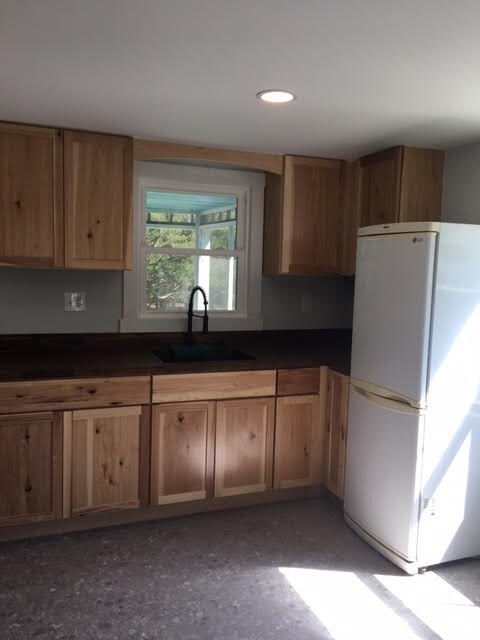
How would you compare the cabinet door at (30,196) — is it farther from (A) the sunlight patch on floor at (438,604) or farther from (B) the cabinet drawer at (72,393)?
(A) the sunlight patch on floor at (438,604)

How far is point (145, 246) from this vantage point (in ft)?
11.2

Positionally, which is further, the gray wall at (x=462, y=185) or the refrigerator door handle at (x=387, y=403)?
the gray wall at (x=462, y=185)

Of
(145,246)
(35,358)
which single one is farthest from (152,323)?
(35,358)

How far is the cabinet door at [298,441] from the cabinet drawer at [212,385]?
156 mm

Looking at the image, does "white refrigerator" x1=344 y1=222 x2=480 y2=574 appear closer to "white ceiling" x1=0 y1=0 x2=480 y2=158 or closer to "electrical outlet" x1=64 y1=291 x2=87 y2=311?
"white ceiling" x1=0 y1=0 x2=480 y2=158

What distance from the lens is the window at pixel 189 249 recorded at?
11.3 feet

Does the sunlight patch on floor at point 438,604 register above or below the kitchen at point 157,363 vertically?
below

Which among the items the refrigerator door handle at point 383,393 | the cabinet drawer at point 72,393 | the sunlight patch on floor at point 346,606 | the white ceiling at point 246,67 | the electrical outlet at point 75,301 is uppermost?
the white ceiling at point 246,67

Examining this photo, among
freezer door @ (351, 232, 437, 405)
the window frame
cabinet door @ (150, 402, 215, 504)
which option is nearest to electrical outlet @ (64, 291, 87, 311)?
the window frame

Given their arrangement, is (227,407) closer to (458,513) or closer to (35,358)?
(35,358)

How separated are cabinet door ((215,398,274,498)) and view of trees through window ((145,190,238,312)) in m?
0.87

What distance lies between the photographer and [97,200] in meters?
2.93

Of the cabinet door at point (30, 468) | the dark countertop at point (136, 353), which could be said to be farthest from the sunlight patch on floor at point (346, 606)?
the cabinet door at point (30, 468)

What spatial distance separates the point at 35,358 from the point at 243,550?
1.47 meters
